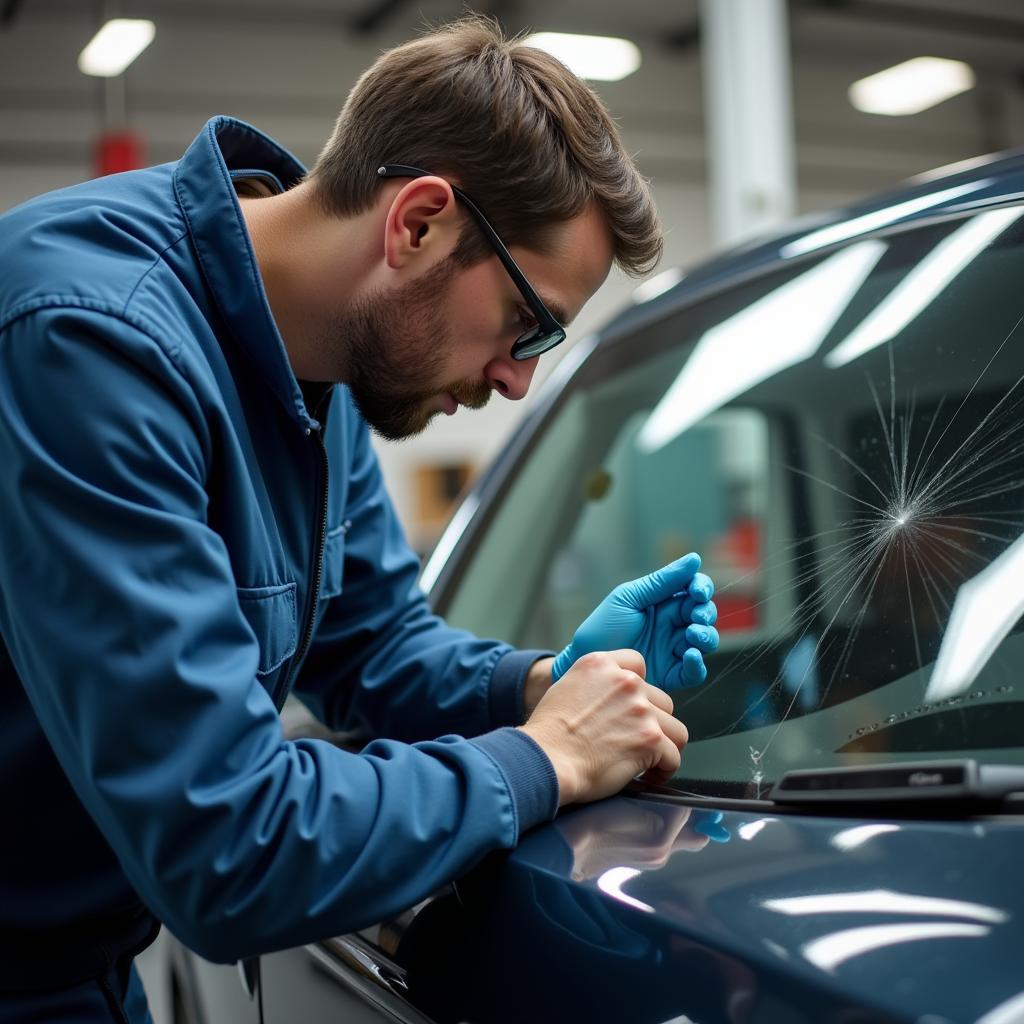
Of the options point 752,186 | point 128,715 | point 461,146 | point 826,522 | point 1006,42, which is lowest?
point 128,715

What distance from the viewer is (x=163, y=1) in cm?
859

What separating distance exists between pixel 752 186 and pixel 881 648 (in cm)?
489

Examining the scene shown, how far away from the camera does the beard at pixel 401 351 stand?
4.36ft

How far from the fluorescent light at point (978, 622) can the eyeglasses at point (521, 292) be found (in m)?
0.52

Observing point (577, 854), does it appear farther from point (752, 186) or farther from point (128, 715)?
point (752, 186)

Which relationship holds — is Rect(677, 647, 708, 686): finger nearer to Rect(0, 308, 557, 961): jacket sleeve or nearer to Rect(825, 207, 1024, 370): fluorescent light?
Rect(0, 308, 557, 961): jacket sleeve

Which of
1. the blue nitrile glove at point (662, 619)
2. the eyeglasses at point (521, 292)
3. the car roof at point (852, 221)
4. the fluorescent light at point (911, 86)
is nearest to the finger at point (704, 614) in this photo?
the blue nitrile glove at point (662, 619)

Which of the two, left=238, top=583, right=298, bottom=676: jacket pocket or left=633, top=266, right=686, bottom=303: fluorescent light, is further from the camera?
left=633, top=266, right=686, bottom=303: fluorescent light

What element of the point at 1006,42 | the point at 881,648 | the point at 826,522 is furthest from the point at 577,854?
the point at 1006,42

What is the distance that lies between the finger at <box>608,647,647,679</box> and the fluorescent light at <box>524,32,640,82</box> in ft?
28.5

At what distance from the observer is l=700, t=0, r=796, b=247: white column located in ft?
18.6

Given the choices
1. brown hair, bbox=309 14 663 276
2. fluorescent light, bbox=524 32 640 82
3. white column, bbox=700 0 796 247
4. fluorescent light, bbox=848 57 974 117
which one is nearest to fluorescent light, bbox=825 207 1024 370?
brown hair, bbox=309 14 663 276

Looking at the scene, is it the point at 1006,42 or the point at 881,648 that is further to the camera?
the point at 1006,42

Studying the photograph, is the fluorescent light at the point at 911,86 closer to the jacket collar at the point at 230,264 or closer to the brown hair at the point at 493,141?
the brown hair at the point at 493,141
